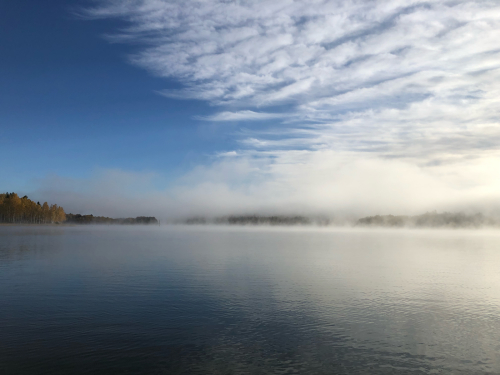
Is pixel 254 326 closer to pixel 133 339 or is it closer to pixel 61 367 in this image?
pixel 133 339

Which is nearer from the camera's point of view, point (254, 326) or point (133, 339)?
point (133, 339)

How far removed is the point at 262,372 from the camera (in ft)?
67.6

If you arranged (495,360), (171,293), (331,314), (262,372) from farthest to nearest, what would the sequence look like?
(171,293) → (331,314) → (495,360) → (262,372)

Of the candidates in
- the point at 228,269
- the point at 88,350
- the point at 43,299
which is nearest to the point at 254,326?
the point at 88,350

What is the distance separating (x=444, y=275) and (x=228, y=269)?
32.7m

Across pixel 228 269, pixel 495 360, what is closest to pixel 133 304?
pixel 228 269

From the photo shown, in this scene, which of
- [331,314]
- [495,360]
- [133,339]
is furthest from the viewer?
[331,314]

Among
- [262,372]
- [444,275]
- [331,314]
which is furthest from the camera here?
[444,275]

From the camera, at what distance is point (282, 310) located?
33562 mm

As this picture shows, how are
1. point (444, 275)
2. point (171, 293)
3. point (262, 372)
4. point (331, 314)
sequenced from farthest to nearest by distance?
point (444, 275) → point (171, 293) → point (331, 314) → point (262, 372)

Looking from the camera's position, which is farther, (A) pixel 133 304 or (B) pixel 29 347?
(A) pixel 133 304

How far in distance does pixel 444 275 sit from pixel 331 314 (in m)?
33.2

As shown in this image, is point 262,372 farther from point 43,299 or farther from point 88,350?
point 43,299

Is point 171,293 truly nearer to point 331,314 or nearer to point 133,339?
point 133,339
